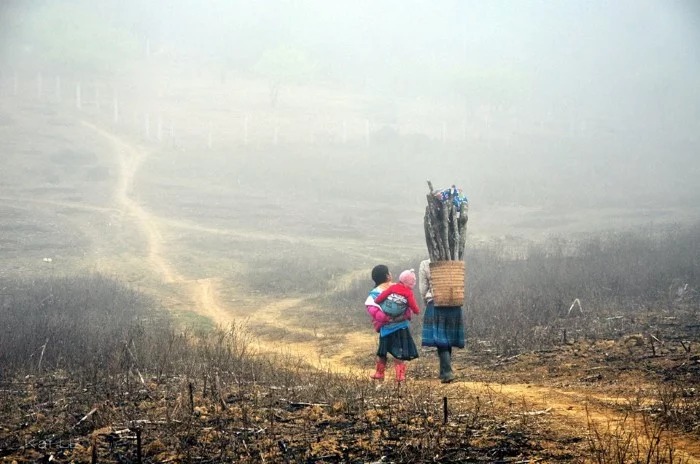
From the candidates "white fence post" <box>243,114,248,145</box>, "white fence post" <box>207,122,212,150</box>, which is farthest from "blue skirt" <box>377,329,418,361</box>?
"white fence post" <box>243,114,248,145</box>

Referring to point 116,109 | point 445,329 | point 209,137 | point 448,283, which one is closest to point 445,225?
point 448,283

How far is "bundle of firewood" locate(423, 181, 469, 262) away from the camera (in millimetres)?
7824

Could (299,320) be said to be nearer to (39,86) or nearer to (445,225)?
(445,225)

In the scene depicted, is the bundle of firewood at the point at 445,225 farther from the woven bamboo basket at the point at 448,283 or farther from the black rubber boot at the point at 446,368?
the black rubber boot at the point at 446,368

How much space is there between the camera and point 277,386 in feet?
23.0

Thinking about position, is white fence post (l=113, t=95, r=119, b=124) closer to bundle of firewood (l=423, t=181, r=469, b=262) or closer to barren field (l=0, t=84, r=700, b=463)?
barren field (l=0, t=84, r=700, b=463)

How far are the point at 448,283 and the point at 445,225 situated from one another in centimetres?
73

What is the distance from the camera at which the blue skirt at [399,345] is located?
795 centimetres

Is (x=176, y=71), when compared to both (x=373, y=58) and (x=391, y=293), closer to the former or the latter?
(x=373, y=58)

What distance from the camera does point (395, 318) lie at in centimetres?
802

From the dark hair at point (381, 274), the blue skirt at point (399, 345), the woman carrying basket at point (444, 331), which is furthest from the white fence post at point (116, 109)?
the woman carrying basket at point (444, 331)

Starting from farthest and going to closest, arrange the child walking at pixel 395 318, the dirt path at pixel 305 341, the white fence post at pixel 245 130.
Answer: the white fence post at pixel 245 130
the child walking at pixel 395 318
the dirt path at pixel 305 341

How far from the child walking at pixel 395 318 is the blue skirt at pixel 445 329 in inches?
9.7

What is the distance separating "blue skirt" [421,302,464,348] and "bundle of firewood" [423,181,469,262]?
64 centimetres
